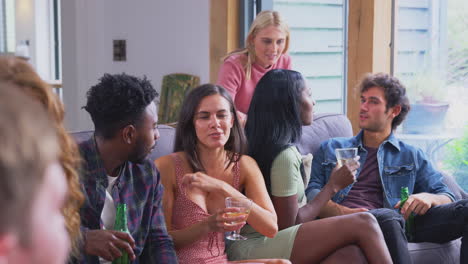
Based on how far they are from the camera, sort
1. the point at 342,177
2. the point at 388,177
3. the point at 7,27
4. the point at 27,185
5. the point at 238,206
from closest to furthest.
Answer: the point at 27,185 → the point at 238,206 → the point at 342,177 → the point at 388,177 → the point at 7,27

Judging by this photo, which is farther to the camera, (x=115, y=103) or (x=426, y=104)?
(x=426, y=104)

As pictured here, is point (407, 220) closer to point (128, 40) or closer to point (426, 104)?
point (426, 104)

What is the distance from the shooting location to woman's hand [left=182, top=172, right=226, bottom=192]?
2.32m

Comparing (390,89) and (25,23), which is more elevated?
(25,23)

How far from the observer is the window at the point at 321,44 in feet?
14.5

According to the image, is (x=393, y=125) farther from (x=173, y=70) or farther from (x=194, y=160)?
(x=173, y=70)

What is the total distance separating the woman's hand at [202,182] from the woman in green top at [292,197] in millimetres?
307

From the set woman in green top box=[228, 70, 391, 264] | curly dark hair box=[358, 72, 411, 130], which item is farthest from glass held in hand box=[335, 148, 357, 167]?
curly dark hair box=[358, 72, 411, 130]

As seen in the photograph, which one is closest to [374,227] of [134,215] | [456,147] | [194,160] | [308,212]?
[308,212]

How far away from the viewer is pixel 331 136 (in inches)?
142

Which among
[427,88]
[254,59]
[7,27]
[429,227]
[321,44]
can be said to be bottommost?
[429,227]

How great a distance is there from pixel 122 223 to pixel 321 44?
2.89m

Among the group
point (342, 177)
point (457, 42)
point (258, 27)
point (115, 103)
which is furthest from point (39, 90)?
point (457, 42)

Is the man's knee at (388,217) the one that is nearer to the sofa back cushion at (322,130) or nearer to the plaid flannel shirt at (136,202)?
the sofa back cushion at (322,130)
